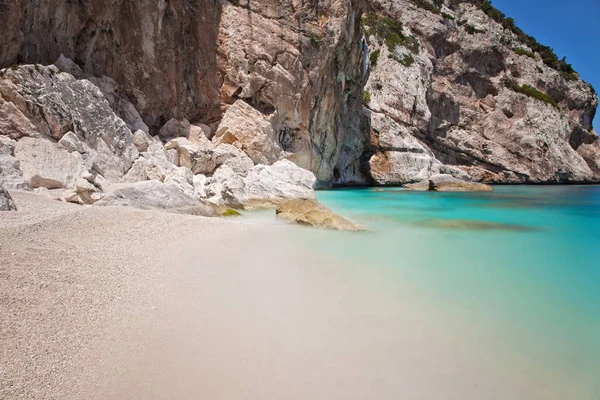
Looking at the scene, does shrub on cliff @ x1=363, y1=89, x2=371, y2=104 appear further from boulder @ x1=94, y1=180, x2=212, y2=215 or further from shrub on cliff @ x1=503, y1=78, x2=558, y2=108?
boulder @ x1=94, y1=180, x2=212, y2=215

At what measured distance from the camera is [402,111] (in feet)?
110

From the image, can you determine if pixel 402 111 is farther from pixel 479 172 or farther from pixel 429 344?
pixel 429 344

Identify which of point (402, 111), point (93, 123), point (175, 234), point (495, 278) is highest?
point (402, 111)

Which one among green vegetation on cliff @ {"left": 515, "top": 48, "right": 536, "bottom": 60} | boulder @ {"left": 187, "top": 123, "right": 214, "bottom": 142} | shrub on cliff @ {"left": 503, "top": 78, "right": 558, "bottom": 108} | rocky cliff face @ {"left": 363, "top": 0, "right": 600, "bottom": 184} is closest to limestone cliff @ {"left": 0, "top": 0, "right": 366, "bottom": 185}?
boulder @ {"left": 187, "top": 123, "right": 214, "bottom": 142}

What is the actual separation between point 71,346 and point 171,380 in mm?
776

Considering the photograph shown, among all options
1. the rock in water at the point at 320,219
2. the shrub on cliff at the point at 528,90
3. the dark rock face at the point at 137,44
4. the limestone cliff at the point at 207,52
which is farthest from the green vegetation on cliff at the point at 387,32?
the rock in water at the point at 320,219

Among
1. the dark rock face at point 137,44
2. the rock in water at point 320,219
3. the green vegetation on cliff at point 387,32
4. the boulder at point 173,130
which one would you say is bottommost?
the rock in water at point 320,219

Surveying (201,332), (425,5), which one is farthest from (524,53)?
(201,332)

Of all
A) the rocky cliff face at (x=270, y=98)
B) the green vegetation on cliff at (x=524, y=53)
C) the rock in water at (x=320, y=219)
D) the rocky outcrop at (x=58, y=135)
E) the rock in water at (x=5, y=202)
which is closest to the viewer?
the rock in water at (x=5, y=202)

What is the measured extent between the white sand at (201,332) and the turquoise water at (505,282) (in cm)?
39

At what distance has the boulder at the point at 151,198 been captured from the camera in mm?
7664

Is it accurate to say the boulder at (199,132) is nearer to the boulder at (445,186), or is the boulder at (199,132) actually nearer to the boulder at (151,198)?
the boulder at (151,198)

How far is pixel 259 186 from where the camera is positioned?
41.0 feet

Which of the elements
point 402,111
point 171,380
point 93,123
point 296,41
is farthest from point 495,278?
point 402,111
